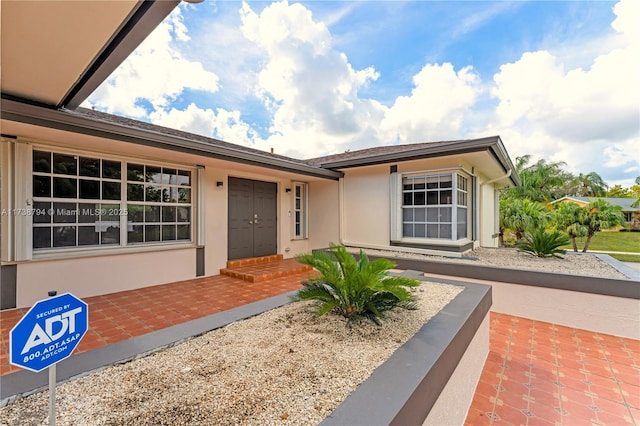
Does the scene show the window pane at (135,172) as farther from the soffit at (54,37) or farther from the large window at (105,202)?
the soffit at (54,37)

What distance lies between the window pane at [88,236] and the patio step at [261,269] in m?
2.72

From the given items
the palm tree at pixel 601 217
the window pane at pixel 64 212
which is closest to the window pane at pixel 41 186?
the window pane at pixel 64 212

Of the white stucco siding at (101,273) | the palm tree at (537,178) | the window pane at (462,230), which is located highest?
the palm tree at (537,178)

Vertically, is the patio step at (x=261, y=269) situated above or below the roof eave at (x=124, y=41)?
below

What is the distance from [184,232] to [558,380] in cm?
Answer: 721

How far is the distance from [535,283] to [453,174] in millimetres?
2978

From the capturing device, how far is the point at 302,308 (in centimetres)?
334

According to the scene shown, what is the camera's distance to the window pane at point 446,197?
281 inches

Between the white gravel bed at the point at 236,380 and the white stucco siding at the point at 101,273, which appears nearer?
the white gravel bed at the point at 236,380

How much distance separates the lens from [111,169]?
559cm

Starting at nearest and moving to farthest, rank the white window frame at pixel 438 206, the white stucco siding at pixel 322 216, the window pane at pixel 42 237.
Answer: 1. the window pane at pixel 42 237
2. the white window frame at pixel 438 206
3. the white stucco siding at pixel 322 216

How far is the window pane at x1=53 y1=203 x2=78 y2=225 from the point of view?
4.99m

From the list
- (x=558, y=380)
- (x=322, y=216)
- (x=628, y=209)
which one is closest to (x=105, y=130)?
(x=322, y=216)

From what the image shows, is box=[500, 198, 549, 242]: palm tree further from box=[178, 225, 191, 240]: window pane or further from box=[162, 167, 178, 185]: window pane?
box=[162, 167, 178, 185]: window pane
